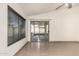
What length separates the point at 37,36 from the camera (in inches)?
450

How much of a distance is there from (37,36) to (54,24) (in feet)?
6.03

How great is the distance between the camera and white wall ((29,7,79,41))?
11.2 m

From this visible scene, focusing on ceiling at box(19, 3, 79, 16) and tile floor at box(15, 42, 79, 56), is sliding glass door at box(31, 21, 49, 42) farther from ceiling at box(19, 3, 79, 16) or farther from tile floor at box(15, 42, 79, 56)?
tile floor at box(15, 42, 79, 56)

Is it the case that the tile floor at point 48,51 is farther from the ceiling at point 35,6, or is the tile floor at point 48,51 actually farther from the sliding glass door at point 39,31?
the sliding glass door at point 39,31

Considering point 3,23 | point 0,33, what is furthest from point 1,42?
point 3,23

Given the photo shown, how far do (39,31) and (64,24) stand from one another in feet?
7.54

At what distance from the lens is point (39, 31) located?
11.4 metres

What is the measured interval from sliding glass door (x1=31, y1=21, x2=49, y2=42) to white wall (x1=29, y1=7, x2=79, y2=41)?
456 millimetres

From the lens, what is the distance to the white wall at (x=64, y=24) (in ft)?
36.8

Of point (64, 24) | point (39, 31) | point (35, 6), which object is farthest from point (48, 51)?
point (64, 24)

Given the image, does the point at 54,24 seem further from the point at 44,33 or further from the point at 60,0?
the point at 60,0

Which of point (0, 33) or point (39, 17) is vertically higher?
point (39, 17)

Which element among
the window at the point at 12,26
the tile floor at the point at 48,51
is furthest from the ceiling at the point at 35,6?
the tile floor at the point at 48,51

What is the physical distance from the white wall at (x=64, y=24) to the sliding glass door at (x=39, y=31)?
1.50 feet
